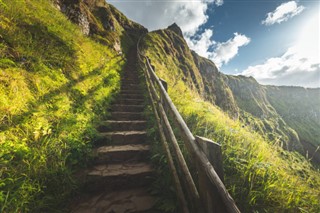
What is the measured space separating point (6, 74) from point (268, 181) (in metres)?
5.47

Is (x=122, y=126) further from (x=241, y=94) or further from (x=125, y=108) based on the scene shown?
(x=241, y=94)

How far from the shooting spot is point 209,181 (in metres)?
1.65

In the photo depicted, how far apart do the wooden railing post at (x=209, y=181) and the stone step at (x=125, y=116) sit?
411 centimetres

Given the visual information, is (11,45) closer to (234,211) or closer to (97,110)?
(97,110)

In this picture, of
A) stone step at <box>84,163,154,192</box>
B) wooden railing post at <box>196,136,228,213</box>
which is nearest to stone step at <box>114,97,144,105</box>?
stone step at <box>84,163,154,192</box>

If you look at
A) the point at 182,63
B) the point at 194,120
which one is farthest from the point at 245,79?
the point at 194,120

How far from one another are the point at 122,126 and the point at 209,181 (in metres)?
3.79

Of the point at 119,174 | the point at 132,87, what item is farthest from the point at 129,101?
the point at 119,174

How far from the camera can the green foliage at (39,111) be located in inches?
98.8

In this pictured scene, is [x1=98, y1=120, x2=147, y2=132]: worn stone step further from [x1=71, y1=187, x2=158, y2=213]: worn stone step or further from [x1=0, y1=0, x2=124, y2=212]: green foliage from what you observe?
[x1=71, y1=187, x2=158, y2=213]: worn stone step

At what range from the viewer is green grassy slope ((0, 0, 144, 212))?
251cm

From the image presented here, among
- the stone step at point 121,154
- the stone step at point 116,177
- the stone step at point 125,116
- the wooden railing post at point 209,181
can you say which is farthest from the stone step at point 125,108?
the wooden railing post at point 209,181

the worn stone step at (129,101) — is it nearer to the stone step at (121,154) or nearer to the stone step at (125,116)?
the stone step at (125,116)

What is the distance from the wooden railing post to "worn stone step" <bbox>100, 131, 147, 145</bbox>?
9.39 feet
